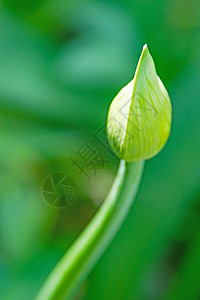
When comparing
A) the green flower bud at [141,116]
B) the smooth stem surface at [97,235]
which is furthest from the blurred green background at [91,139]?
the green flower bud at [141,116]

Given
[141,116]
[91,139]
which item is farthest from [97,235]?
[91,139]

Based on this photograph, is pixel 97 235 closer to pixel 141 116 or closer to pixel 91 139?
pixel 141 116

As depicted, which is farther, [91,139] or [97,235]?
[91,139]

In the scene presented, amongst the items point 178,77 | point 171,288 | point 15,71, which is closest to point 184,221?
point 171,288

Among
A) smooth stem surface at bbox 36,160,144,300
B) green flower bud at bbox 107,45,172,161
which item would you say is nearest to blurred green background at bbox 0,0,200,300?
smooth stem surface at bbox 36,160,144,300

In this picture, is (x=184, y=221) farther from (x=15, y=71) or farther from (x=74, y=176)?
(x=15, y=71)

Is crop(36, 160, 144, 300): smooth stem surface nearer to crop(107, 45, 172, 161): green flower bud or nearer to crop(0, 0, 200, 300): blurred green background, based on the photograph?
crop(107, 45, 172, 161): green flower bud

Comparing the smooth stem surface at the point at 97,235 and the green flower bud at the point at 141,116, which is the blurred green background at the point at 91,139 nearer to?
the smooth stem surface at the point at 97,235
